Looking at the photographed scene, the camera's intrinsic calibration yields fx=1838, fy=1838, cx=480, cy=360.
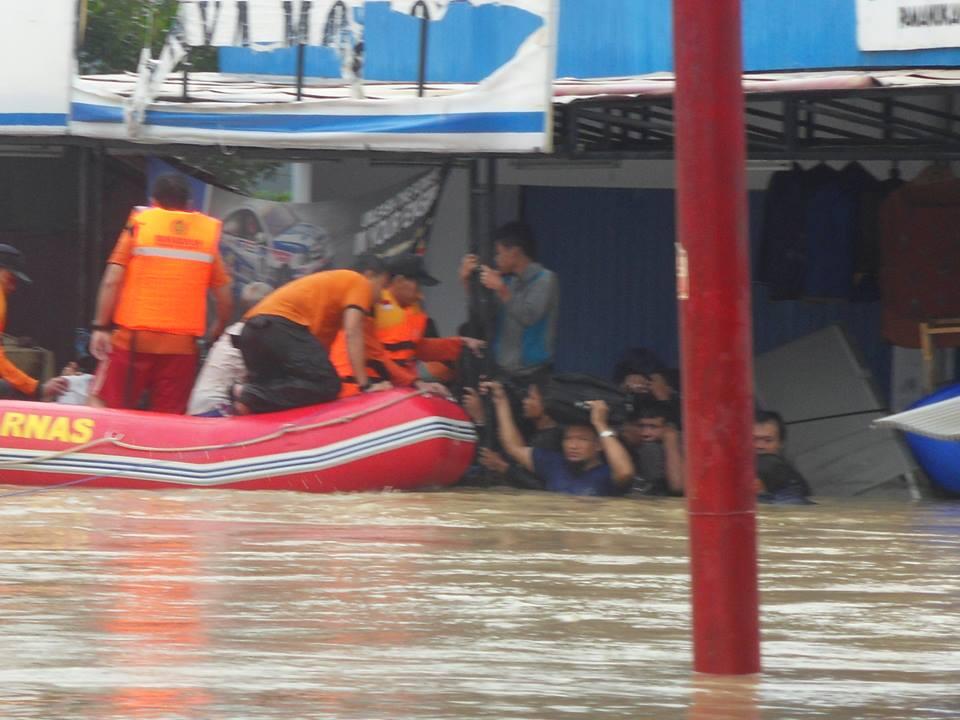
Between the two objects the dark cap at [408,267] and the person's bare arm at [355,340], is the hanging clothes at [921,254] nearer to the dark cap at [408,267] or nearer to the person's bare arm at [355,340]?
the dark cap at [408,267]

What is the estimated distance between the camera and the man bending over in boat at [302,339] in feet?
35.6

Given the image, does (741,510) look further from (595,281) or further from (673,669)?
(595,281)

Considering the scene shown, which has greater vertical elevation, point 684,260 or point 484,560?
point 684,260

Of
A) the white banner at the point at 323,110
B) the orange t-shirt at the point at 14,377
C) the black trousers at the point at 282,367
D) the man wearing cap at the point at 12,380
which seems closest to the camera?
the black trousers at the point at 282,367

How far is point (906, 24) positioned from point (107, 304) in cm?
612

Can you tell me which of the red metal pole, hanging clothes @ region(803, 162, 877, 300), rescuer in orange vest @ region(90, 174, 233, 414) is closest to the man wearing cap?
rescuer in orange vest @ region(90, 174, 233, 414)

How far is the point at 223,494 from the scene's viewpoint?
10438mm

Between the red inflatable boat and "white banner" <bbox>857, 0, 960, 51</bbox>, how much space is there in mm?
4915

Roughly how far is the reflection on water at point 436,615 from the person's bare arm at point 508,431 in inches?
64.0

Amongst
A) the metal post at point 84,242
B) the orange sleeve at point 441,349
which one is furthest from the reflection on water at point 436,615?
the metal post at point 84,242

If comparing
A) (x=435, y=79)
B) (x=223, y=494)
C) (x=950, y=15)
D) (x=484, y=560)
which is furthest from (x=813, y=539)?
(x=435, y=79)

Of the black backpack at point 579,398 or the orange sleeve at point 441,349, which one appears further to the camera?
the orange sleeve at point 441,349

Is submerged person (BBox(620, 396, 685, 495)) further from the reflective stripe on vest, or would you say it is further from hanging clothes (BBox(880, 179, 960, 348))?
the reflective stripe on vest

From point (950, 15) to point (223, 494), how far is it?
6.30 m
